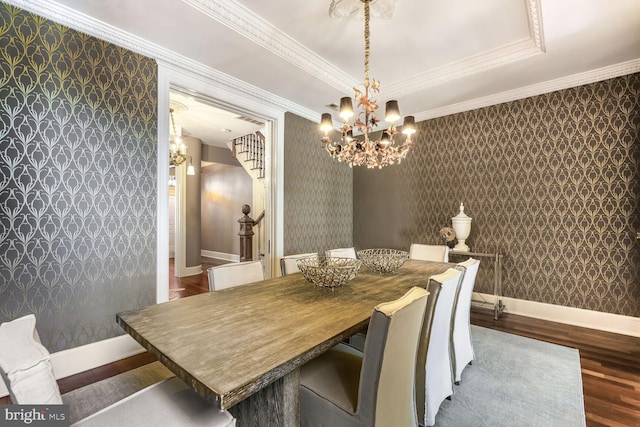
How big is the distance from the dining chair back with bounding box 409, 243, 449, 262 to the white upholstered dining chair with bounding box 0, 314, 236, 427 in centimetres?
262

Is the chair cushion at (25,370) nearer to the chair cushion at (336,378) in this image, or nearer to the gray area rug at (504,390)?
the gray area rug at (504,390)

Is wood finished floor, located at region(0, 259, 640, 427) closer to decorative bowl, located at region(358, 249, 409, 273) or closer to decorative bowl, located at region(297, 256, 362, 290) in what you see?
decorative bowl, located at region(358, 249, 409, 273)

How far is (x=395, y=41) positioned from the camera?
104 inches

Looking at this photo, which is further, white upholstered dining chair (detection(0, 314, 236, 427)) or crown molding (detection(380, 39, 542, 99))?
crown molding (detection(380, 39, 542, 99))

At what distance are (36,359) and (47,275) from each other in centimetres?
167

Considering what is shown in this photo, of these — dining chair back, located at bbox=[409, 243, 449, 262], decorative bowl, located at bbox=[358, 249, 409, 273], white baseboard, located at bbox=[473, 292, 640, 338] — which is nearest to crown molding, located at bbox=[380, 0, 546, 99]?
dining chair back, located at bbox=[409, 243, 449, 262]

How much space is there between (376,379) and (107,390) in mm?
1683

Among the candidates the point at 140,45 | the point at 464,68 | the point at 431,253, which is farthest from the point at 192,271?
the point at 464,68

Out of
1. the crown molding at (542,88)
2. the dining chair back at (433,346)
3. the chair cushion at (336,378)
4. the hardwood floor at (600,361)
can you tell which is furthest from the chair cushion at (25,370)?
the crown molding at (542,88)

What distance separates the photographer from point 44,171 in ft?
6.63

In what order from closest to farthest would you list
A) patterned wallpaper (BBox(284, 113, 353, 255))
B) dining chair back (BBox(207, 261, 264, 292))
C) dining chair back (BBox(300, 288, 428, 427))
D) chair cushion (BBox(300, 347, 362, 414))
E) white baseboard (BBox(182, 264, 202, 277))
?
dining chair back (BBox(300, 288, 428, 427))
chair cushion (BBox(300, 347, 362, 414))
dining chair back (BBox(207, 261, 264, 292))
patterned wallpaper (BBox(284, 113, 353, 255))
white baseboard (BBox(182, 264, 202, 277))

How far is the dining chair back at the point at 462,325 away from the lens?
191cm

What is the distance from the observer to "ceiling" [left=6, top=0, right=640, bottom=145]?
2133 millimetres

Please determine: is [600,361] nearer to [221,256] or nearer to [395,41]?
[395,41]
